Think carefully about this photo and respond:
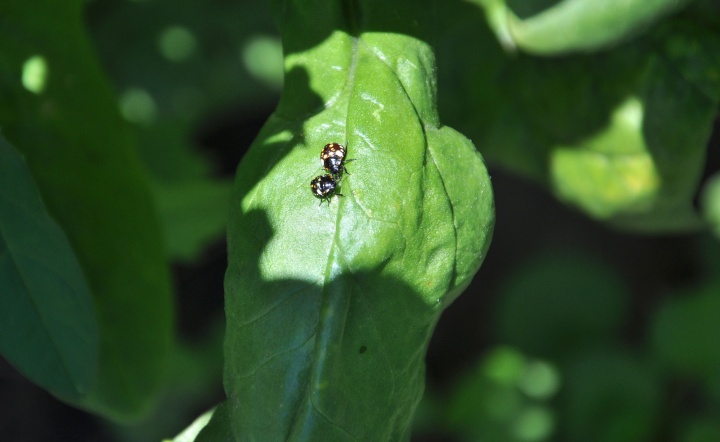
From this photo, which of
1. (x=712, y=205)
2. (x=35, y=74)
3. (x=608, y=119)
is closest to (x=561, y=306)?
(x=712, y=205)

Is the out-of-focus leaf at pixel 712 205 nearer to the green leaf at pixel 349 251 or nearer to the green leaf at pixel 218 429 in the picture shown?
the green leaf at pixel 349 251

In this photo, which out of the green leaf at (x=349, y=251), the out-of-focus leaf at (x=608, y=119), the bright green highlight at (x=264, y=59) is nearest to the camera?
the green leaf at (x=349, y=251)

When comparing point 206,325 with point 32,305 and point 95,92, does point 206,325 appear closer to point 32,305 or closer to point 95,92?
point 95,92

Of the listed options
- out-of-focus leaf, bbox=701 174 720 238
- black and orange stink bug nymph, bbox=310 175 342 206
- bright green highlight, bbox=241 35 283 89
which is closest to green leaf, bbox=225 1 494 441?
black and orange stink bug nymph, bbox=310 175 342 206

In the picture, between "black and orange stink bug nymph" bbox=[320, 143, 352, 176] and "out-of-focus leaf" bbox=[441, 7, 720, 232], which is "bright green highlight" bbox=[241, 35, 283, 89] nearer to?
"out-of-focus leaf" bbox=[441, 7, 720, 232]

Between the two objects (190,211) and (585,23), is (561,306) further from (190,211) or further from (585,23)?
(585,23)

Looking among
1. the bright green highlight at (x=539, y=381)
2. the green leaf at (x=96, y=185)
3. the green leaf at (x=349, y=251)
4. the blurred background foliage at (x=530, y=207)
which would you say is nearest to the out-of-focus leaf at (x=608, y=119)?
the blurred background foliage at (x=530, y=207)

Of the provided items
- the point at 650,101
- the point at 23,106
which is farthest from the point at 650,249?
the point at 23,106
